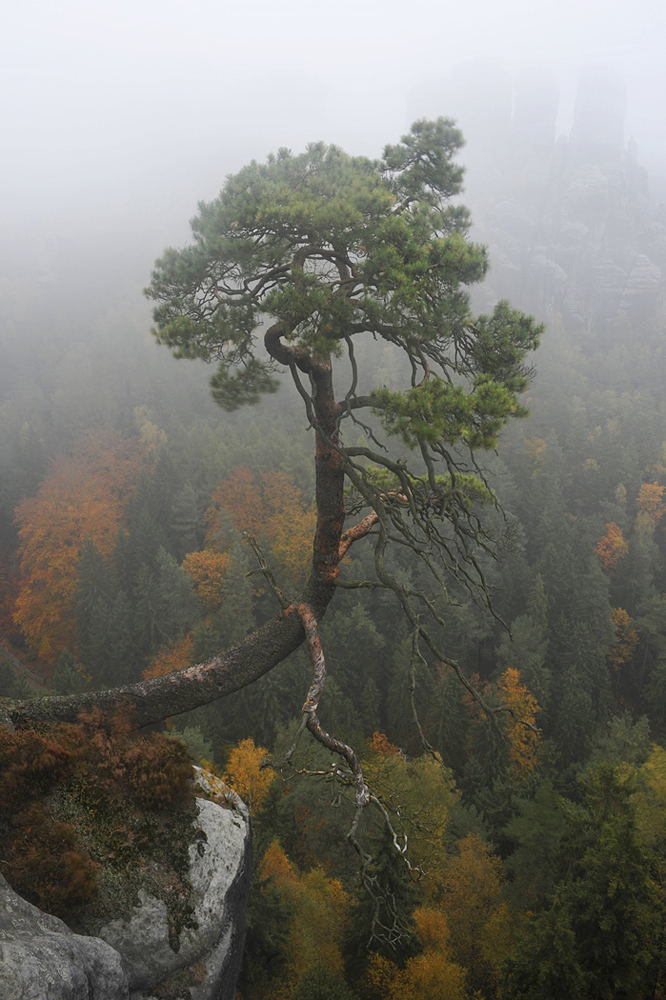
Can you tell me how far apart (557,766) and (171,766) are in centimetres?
3068

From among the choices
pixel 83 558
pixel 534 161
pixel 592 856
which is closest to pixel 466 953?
pixel 592 856

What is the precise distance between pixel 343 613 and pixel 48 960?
1254 inches

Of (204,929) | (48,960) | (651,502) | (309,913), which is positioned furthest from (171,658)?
(651,502)

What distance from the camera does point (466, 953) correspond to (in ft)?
67.8

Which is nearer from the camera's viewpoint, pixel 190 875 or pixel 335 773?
pixel 335 773

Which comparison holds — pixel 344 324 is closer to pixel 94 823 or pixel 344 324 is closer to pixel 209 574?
pixel 94 823

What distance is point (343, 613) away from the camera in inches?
1396

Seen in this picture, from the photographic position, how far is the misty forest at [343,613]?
19.0 ft

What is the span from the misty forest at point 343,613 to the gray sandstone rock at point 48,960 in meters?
0.26

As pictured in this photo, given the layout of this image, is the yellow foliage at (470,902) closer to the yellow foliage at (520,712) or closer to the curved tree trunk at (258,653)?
the yellow foliage at (520,712)

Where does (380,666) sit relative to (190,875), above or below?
above

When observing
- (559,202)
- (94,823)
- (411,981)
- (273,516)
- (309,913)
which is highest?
(559,202)

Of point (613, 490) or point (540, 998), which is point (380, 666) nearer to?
point (540, 998)

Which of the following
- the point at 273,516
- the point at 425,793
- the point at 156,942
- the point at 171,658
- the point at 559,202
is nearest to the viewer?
the point at 156,942
